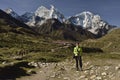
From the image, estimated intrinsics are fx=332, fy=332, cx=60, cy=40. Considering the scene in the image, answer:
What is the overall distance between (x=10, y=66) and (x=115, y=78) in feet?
53.2

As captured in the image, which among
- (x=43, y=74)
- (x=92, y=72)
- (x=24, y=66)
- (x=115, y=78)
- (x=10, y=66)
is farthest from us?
(x=24, y=66)

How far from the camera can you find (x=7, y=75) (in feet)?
134

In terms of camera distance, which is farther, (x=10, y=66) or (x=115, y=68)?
(x=10, y=66)

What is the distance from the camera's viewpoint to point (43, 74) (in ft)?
137

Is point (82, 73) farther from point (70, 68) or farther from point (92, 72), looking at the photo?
point (70, 68)

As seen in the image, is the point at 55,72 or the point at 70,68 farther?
the point at 70,68

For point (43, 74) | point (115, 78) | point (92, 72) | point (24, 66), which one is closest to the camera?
point (115, 78)

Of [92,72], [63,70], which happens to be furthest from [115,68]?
[63,70]

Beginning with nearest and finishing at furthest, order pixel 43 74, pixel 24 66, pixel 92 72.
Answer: pixel 92 72 < pixel 43 74 < pixel 24 66

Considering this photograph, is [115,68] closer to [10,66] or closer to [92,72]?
[92,72]

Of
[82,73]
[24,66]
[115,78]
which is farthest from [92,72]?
[24,66]

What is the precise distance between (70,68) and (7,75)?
878cm

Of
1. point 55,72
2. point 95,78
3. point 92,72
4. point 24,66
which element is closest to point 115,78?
point 95,78

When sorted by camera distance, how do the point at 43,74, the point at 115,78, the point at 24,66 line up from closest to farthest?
1. the point at 115,78
2. the point at 43,74
3. the point at 24,66
